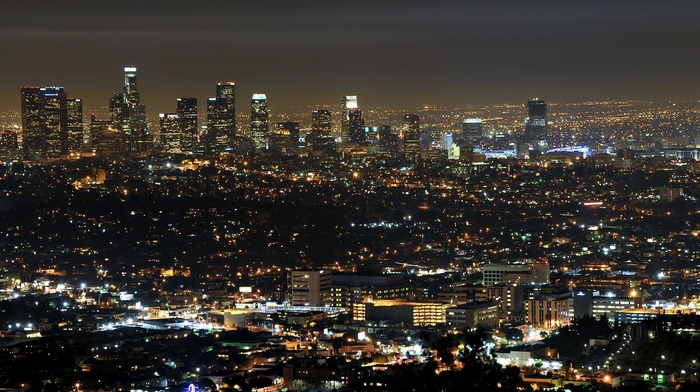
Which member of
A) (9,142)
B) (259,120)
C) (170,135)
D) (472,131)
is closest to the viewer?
(9,142)

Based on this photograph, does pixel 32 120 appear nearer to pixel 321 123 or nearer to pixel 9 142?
pixel 9 142

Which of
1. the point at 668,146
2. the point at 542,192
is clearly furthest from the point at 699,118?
the point at 542,192

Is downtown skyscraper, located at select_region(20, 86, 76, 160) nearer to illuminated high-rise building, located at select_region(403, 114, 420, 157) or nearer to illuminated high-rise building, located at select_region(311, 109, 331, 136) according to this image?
illuminated high-rise building, located at select_region(311, 109, 331, 136)

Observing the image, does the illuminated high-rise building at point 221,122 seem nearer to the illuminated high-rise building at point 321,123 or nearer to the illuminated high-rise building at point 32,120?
the illuminated high-rise building at point 321,123

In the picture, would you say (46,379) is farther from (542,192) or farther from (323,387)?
(542,192)

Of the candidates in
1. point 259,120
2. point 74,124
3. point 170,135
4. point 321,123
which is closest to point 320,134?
point 321,123

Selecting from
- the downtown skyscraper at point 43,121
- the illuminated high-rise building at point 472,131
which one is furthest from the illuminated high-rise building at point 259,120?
the illuminated high-rise building at point 472,131

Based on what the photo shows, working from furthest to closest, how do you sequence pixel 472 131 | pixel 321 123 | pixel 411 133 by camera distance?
pixel 472 131, pixel 411 133, pixel 321 123
